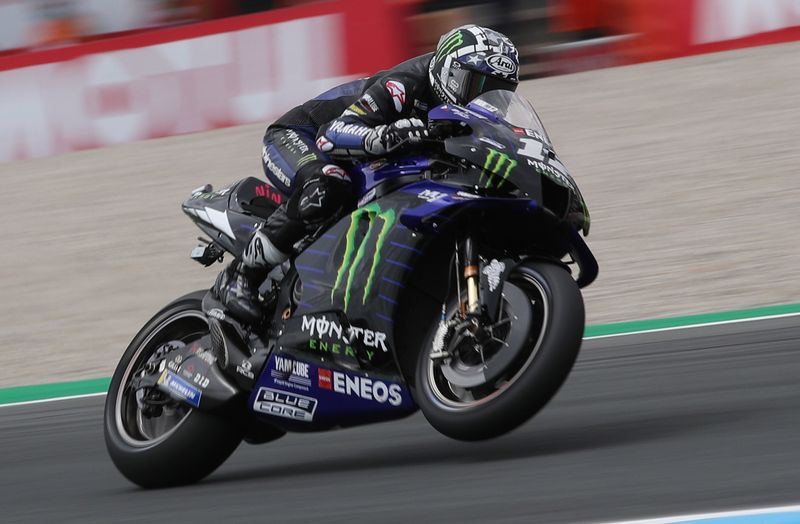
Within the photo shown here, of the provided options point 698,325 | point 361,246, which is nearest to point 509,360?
point 361,246

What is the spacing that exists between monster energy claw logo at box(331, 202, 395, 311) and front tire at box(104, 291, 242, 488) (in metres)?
0.81

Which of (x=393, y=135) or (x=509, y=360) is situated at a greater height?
(x=393, y=135)

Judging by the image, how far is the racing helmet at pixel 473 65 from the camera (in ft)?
15.8

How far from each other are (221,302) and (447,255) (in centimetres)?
111

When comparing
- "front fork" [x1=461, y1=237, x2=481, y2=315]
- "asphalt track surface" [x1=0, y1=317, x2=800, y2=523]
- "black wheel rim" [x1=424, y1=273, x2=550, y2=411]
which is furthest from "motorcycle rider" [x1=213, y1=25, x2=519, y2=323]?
"asphalt track surface" [x1=0, y1=317, x2=800, y2=523]

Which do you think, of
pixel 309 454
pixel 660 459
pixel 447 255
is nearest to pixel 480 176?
pixel 447 255

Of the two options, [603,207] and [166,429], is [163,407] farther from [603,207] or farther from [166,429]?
[603,207]

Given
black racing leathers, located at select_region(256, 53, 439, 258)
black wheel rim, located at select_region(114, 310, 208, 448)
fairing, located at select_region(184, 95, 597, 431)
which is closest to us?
fairing, located at select_region(184, 95, 597, 431)

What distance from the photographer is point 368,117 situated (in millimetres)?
4996

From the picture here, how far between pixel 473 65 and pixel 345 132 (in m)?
0.54

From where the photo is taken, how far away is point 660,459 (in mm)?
4305

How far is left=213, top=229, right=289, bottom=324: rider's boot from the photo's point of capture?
207 inches

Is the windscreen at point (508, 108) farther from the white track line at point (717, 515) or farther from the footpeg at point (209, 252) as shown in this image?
the white track line at point (717, 515)

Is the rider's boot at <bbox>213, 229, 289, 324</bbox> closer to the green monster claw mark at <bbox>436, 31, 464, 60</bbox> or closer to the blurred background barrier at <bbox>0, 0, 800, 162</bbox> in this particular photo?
the green monster claw mark at <bbox>436, 31, 464, 60</bbox>
